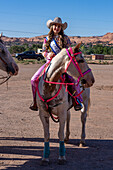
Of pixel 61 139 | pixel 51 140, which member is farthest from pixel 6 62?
pixel 51 140

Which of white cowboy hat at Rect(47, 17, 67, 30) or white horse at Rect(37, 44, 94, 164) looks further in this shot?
white cowboy hat at Rect(47, 17, 67, 30)

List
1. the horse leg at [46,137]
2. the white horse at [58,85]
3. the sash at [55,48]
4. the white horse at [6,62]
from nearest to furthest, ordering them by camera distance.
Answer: the white horse at [58,85] → the white horse at [6,62] → the horse leg at [46,137] → the sash at [55,48]

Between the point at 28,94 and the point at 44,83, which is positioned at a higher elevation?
the point at 44,83

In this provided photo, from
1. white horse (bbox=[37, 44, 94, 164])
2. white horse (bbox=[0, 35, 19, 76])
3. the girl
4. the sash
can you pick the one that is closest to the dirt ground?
white horse (bbox=[37, 44, 94, 164])

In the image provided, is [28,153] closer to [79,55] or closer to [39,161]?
[39,161]

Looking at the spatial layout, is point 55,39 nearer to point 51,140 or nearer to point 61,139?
point 61,139

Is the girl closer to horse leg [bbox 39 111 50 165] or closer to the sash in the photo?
the sash

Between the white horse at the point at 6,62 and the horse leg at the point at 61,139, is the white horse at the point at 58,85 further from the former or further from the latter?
the white horse at the point at 6,62

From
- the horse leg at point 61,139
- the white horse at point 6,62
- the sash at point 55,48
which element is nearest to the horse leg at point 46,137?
the horse leg at point 61,139

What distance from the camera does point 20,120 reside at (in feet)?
31.9

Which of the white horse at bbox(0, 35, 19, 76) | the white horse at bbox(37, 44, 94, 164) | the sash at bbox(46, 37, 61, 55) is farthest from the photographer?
the sash at bbox(46, 37, 61, 55)

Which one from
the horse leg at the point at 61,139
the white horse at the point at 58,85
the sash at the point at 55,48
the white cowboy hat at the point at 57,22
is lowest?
the horse leg at the point at 61,139

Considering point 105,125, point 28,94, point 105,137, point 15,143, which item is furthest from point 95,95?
point 15,143

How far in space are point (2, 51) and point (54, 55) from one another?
107cm
